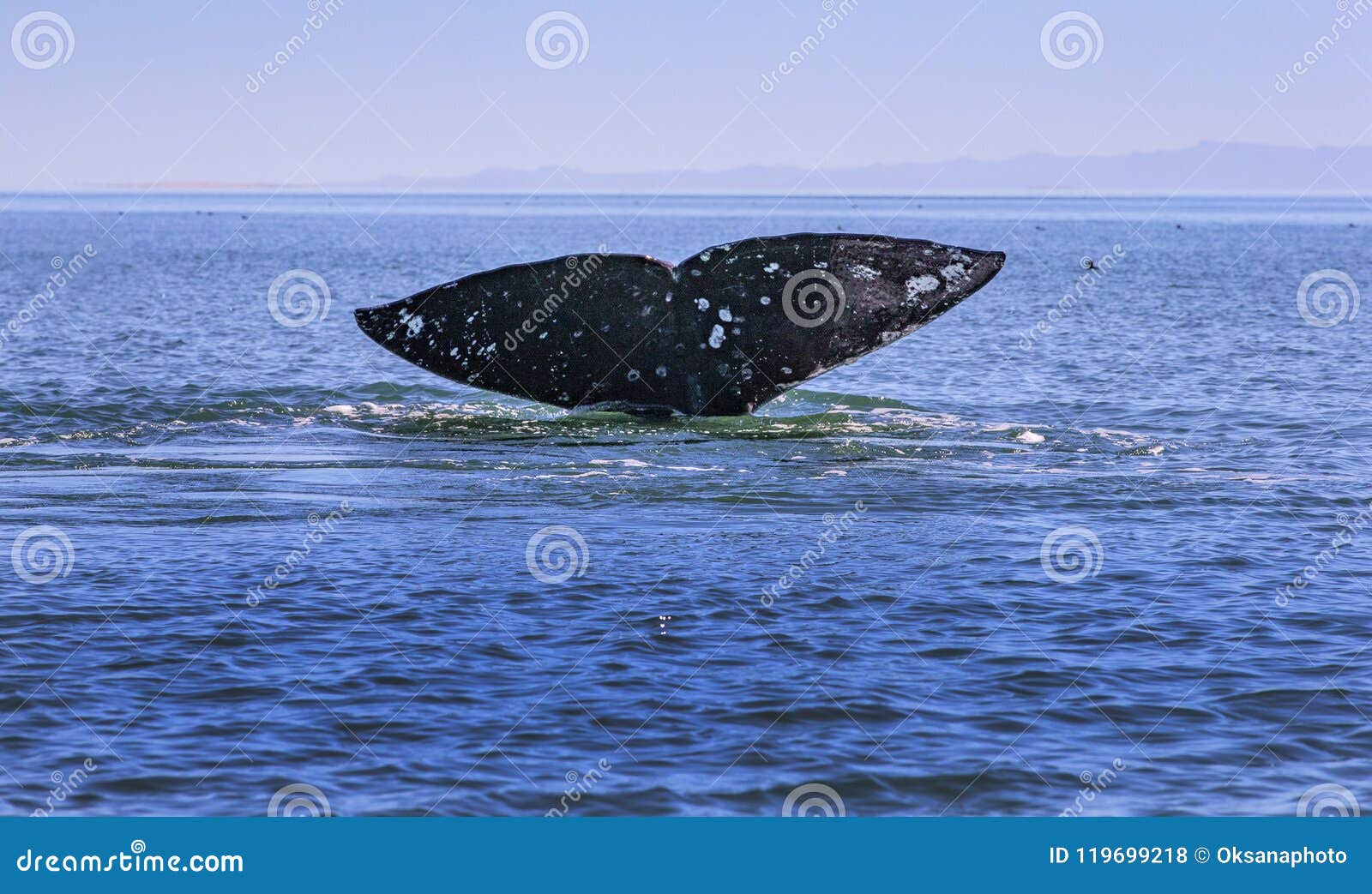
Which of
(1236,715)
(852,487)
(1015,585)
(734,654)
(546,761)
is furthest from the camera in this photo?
(852,487)

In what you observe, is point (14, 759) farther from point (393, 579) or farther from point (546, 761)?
point (393, 579)

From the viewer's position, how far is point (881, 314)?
1365 centimetres

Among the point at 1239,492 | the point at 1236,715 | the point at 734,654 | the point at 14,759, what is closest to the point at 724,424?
the point at 1239,492

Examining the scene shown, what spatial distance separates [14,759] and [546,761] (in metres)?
2.52
